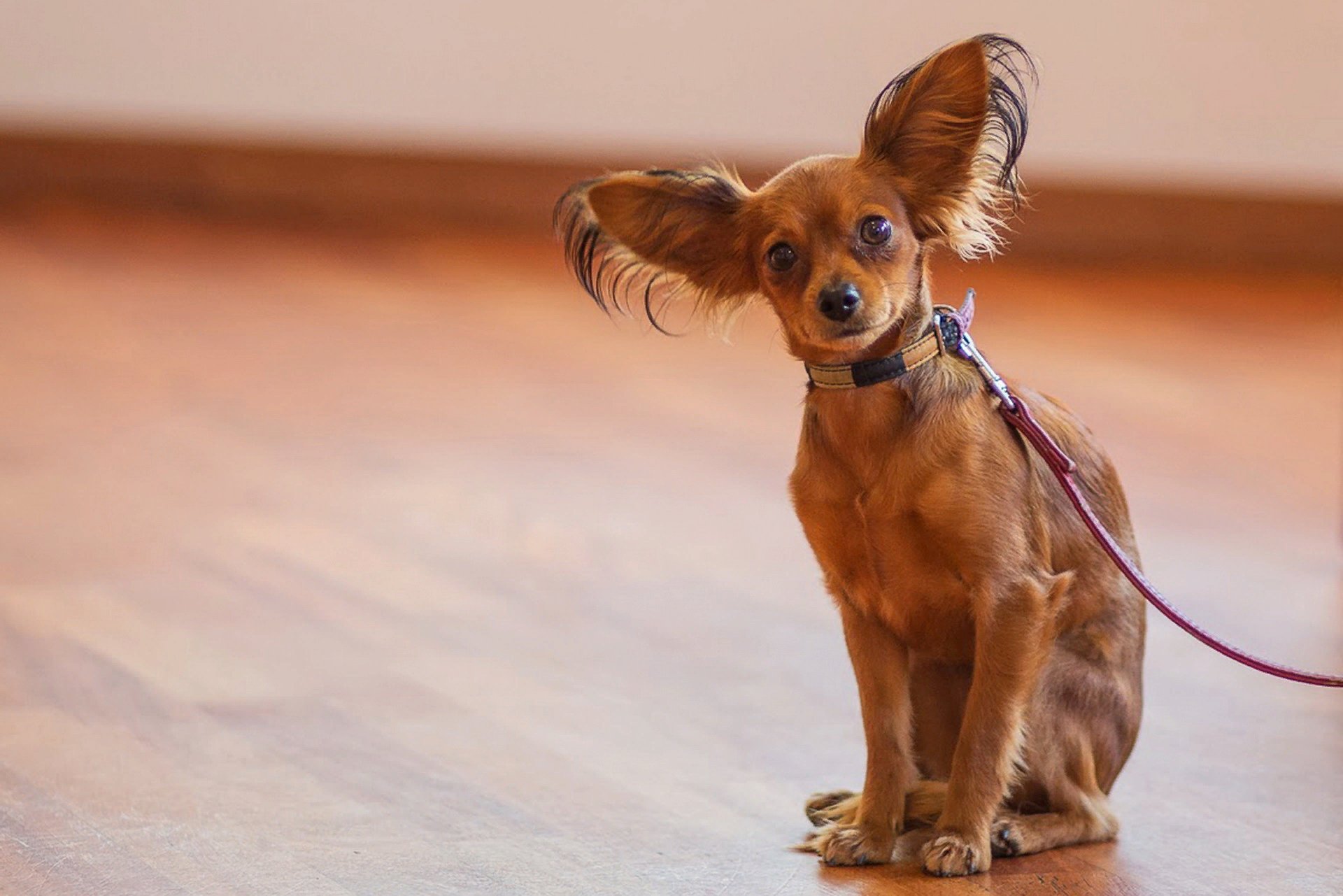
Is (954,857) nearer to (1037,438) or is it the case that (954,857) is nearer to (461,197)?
(1037,438)

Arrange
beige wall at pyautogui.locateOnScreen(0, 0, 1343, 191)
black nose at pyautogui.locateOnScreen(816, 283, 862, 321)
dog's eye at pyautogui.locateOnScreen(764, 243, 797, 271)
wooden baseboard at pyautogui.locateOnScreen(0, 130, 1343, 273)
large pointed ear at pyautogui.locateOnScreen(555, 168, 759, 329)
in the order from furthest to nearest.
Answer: wooden baseboard at pyautogui.locateOnScreen(0, 130, 1343, 273) < beige wall at pyautogui.locateOnScreen(0, 0, 1343, 191) < large pointed ear at pyautogui.locateOnScreen(555, 168, 759, 329) < dog's eye at pyautogui.locateOnScreen(764, 243, 797, 271) < black nose at pyautogui.locateOnScreen(816, 283, 862, 321)

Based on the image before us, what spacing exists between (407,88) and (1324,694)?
4.81 m

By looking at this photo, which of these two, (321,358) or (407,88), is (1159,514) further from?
(407,88)

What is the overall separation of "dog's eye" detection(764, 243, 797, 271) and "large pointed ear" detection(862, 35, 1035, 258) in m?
0.16

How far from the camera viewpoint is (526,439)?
4918 millimetres

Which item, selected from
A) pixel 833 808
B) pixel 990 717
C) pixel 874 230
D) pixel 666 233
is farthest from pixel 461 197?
pixel 990 717

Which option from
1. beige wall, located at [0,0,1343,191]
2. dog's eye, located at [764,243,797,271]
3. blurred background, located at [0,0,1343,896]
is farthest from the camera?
beige wall, located at [0,0,1343,191]

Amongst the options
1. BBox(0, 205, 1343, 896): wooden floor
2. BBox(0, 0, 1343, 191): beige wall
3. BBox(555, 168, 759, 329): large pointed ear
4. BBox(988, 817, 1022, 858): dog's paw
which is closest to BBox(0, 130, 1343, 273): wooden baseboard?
BBox(0, 0, 1343, 191): beige wall

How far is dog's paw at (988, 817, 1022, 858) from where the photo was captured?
7.46 feet

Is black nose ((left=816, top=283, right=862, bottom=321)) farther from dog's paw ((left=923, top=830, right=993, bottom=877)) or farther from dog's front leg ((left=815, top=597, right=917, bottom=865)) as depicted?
dog's paw ((left=923, top=830, right=993, bottom=877))

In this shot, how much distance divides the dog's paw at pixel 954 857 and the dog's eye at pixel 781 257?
27.7 inches

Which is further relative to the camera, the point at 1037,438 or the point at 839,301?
the point at 1037,438

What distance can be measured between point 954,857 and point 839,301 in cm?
67

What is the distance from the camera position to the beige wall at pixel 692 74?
6941mm
